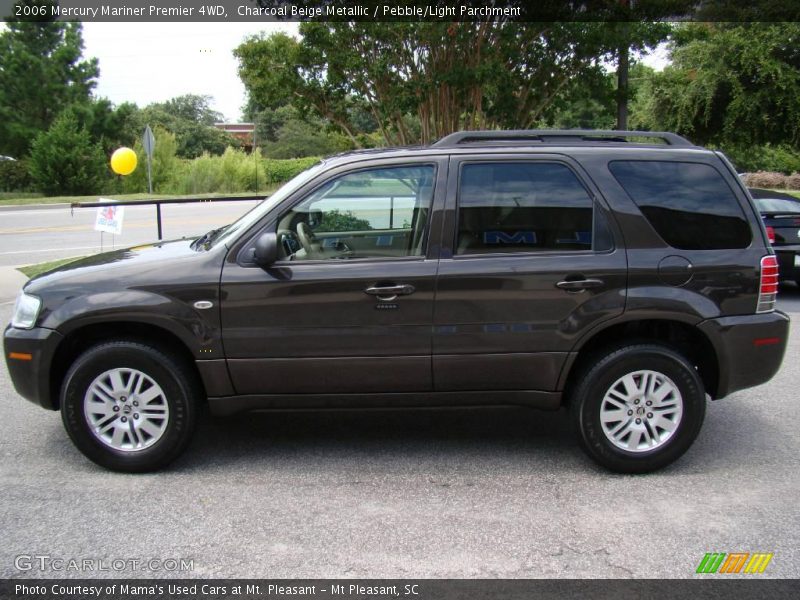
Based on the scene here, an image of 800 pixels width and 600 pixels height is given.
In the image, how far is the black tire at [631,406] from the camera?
14.2 feet

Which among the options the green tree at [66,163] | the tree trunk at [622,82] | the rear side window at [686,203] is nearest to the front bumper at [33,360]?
the rear side window at [686,203]

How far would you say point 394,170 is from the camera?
4.50 meters

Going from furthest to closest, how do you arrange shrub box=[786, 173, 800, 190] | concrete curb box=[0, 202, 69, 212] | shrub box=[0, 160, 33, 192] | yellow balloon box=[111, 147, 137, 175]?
shrub box=[786, 173, 800, 190] → shrub box=[0, 160, 33, 192] → concrete curb box=[0, 202, 69, 212] → yellow balloon box=[111, 147, 137, 175]

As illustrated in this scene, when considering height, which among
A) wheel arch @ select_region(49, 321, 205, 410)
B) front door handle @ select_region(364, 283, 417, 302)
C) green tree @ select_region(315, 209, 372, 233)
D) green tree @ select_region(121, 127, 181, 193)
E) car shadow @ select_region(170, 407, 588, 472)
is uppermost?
green tree @ select_region(121, 127, 181, 193)

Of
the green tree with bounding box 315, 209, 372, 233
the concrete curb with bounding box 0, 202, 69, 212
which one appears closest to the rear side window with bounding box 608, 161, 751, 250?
the green tree with bounding box 315, 209, 372, 233

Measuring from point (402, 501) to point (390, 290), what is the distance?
114 cm

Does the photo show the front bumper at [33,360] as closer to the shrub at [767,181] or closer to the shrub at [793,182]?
the shrub at [767,181]

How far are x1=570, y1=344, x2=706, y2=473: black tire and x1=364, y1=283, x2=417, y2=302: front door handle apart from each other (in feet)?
3.68

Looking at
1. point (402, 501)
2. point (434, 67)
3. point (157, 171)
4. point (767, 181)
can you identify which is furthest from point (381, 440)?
point (767, 181)

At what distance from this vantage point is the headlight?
438cm

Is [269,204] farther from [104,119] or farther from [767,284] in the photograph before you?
[104,119]

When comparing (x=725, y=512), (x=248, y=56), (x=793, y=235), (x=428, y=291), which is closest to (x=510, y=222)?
(x=428, y=291)

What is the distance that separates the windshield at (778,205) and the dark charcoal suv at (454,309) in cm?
677

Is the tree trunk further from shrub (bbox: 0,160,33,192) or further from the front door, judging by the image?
shrub (bbox: 0,160,33,192)
